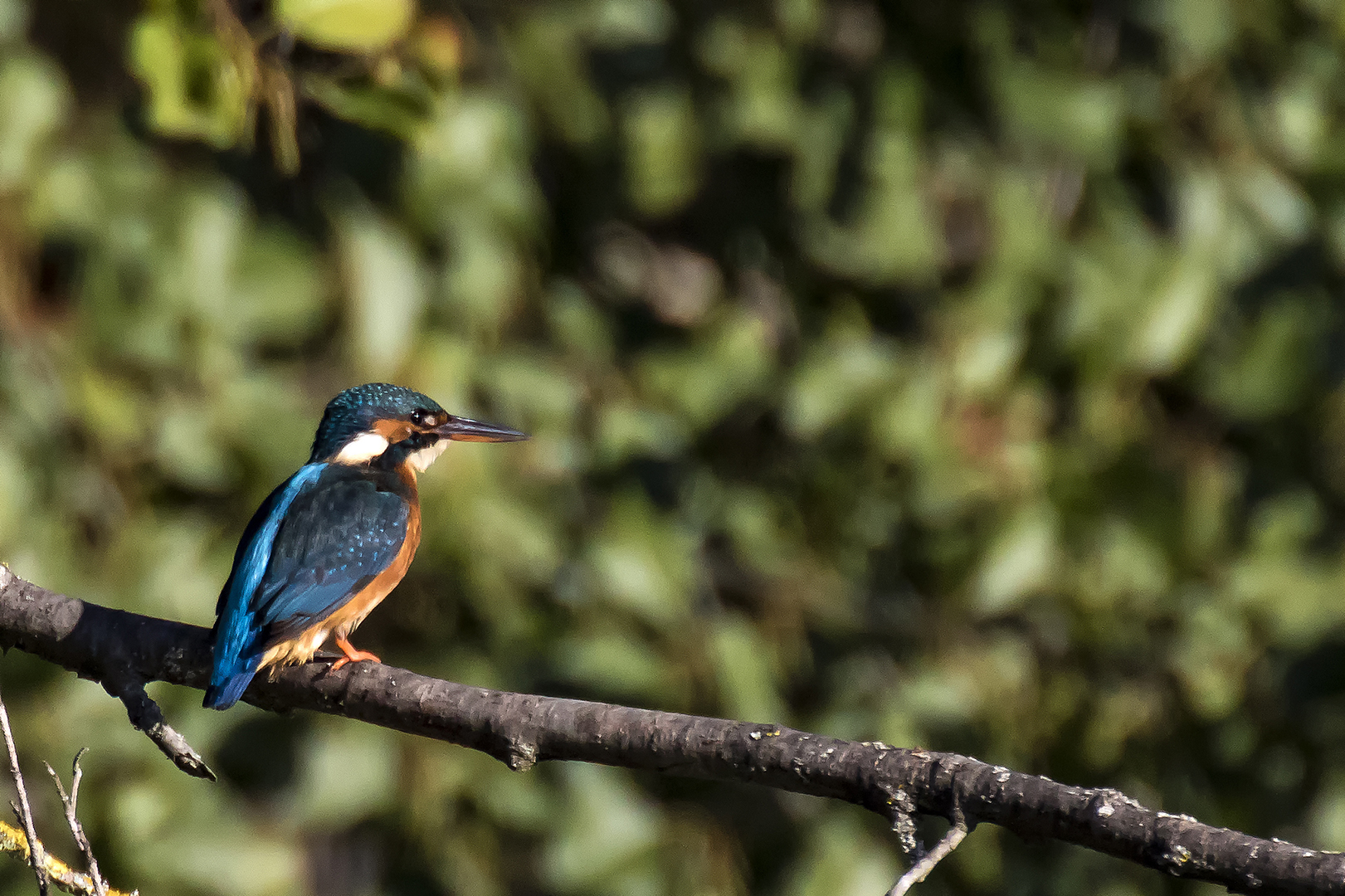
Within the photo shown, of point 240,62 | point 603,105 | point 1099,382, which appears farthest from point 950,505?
point 240,62

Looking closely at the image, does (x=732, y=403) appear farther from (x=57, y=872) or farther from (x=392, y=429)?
(x=57, y=872)

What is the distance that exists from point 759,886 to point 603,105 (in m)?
1.57

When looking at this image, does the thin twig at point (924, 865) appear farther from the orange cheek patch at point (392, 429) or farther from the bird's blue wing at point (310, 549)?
the orange cheek patch at point (392, 429)

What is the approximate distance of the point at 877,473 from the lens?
292 centimetres

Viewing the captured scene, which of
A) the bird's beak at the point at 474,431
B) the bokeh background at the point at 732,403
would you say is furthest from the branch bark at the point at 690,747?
the bird's beak at the point at 474,431

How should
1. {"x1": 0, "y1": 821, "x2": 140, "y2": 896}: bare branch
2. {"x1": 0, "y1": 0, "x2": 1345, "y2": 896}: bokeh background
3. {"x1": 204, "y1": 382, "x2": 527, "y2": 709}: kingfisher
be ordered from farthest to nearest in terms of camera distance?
{"x1": 0, "y1": 0, "x2": 1345, "y2": 896}: bokeh background
{"x1": 204, "y1": 382, "x2": 527, "y2": 709}: kingfisher
{"x1": 0, "y1": 821, "x2": 140, "y2": 896}: bare branch

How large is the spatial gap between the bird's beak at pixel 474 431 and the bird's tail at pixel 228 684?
74 centimetres

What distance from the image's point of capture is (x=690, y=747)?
56.1 inches

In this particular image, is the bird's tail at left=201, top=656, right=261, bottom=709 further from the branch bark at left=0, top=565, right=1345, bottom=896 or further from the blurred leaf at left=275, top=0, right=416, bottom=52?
the blurred leaf at left=275, top=0, right=416, bottom=52

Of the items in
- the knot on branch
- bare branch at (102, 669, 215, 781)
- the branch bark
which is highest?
the branch bark

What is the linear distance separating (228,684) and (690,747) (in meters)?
0.76

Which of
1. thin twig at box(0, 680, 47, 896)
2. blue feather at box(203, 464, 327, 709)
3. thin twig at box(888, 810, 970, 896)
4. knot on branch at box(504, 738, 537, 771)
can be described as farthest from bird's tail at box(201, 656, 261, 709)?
thin twig at box(888, 810, 970, 896)

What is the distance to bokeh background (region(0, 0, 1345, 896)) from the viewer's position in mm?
2479

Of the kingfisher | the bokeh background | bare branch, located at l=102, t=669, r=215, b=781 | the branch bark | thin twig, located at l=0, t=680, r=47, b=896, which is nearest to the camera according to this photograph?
the branch bark
